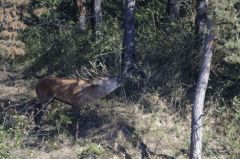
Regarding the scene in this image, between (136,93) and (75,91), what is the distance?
2.13 meters

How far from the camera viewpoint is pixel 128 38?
46.5 ft

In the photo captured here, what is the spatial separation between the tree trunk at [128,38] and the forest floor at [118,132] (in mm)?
952

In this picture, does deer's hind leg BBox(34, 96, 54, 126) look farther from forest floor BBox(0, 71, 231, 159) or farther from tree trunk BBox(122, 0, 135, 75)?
tree trunk BBox(122, 0, 135, 75)

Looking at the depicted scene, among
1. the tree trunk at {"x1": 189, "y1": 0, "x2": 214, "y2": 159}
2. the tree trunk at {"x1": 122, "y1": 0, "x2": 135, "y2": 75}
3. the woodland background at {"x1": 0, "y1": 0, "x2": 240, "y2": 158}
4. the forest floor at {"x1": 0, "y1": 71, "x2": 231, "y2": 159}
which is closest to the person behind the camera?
the tree trunk at {"x1": 189, "y1": 0, "x2": 214, "y2": 159}

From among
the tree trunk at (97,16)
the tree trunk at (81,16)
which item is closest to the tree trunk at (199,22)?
the tree trunk at (97,16)

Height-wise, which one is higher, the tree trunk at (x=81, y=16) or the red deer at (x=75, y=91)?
the tree trunk at (x=81, y=16)

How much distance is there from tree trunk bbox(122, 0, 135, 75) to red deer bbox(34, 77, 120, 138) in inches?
66.7

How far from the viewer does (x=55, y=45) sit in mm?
17609

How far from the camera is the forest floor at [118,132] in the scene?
12.5 m

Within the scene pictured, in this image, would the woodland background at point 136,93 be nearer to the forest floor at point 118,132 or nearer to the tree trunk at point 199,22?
the forest floor at point 118,132

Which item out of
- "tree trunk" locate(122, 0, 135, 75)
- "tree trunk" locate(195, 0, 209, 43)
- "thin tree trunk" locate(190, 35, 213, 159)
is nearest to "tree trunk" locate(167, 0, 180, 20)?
"tree trunk" locate(195, 0, 209, 43)

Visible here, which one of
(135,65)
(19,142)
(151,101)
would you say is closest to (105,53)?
(135,65)

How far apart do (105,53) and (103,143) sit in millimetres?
3408

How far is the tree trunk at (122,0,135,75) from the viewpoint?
1385 centimetres
